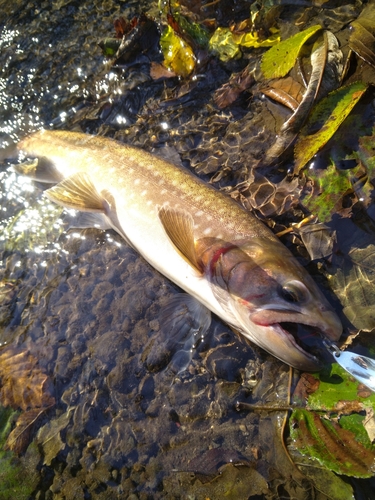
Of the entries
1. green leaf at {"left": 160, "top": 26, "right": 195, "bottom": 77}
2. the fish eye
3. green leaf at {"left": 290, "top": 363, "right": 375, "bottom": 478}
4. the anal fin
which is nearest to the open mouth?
green leaf at {"left": 290, "top": 363, "right": 375, "bottom": 478}

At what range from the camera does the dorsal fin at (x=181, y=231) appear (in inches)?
120

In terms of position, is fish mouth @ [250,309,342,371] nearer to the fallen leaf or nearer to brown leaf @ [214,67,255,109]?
the fallen leaf

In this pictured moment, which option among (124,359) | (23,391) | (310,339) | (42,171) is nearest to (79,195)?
(42,171)

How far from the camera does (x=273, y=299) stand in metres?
2.69

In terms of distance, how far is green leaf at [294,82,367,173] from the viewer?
3475 mm

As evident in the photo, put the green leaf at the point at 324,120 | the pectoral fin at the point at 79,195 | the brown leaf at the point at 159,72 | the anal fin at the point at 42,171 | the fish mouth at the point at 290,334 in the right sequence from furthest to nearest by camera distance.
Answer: the brown leaf at the point at 159,72 → the anal fin at the point at 42,171 → the pectoral fin at the point at 79,195 → the green leaf at the point at 324,120 → the fish mouth at the point at 290,334

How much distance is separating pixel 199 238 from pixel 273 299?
0.86 m

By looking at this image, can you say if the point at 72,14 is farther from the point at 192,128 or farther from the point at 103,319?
the point at 103,319

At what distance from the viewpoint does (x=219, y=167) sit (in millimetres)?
4141

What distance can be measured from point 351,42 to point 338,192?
1.82m

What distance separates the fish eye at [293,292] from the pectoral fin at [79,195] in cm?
211

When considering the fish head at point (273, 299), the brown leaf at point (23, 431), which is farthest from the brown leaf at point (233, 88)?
the brown leaf at point (23, 431)

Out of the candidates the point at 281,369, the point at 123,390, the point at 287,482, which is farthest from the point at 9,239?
the point at 287,482

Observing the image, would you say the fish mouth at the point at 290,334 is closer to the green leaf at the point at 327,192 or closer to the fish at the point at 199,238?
the fish at the point at 199,238
